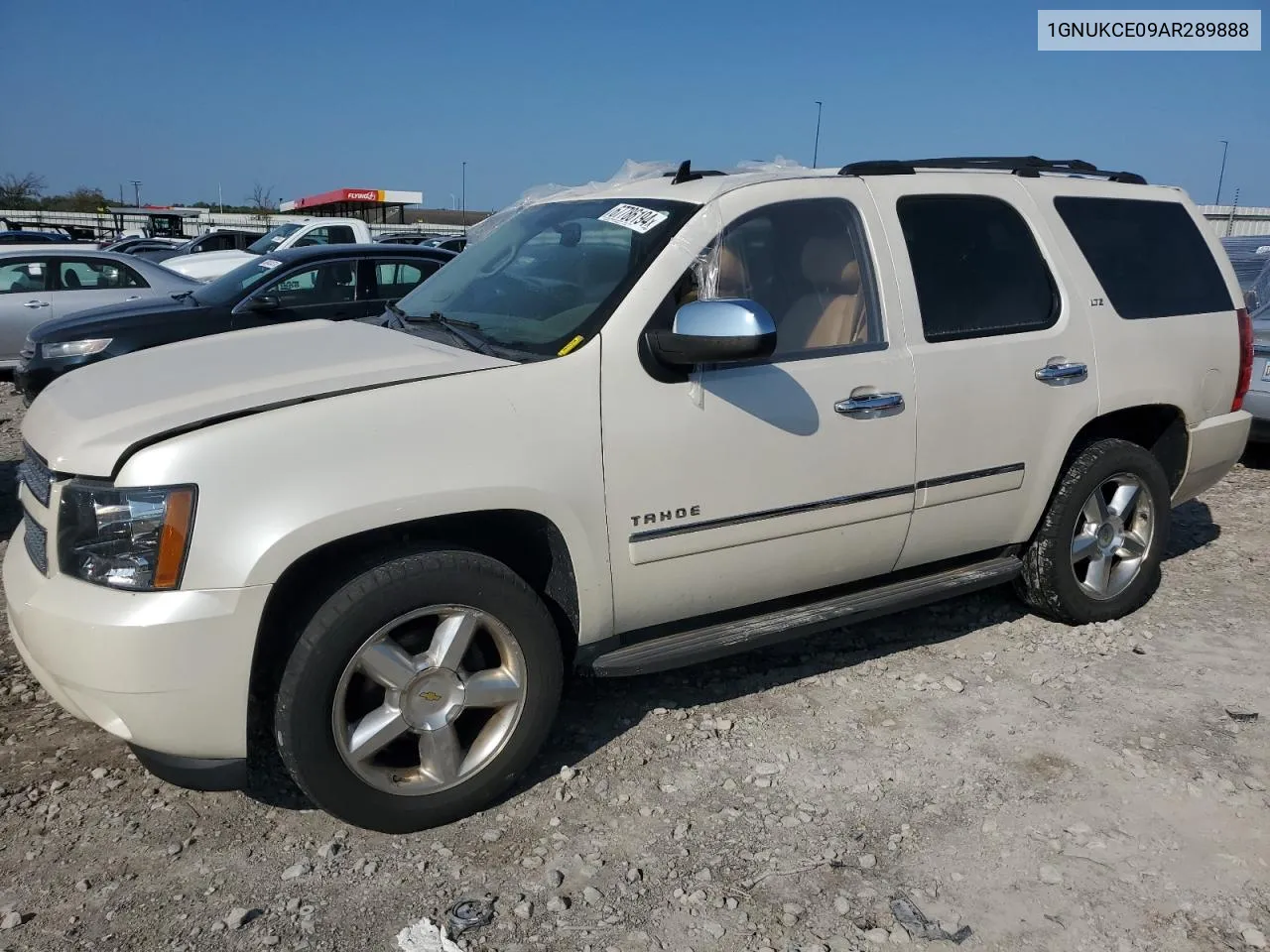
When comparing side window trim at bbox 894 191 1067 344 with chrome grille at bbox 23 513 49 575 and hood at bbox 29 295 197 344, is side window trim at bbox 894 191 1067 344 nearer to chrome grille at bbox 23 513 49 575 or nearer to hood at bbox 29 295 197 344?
chrome grille at bbox 23 513 49 575

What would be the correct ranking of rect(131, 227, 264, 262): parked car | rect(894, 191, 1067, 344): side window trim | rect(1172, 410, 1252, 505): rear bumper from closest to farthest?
rect(894, 191, 1067, 344): side window trim < rect(1172, 410, 1252, 505): rear bumper < rect(131, 227, 264, 262): parked car

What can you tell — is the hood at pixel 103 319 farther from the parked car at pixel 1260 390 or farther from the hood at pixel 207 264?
the parked car at pixel 1260 390

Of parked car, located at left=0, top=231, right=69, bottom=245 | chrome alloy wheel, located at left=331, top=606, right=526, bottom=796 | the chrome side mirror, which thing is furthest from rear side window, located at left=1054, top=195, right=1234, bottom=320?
parked car, located at left=0, top=231, right=69, bottom=245

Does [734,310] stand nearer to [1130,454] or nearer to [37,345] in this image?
[1130,454]

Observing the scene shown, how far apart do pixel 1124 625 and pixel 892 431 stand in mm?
1814

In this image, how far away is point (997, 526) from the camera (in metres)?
4.12

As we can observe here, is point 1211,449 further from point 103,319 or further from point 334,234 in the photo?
point 334,234

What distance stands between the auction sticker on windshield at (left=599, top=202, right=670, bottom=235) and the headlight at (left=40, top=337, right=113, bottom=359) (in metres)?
5.77

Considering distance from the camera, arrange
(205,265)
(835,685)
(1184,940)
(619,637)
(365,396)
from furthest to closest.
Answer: (205,265) < (835,685) < (619,637) < (365,396) < (1184,940)

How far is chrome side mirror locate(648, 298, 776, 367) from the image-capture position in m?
3.03

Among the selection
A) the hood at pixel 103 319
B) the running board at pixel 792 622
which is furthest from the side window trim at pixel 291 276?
the running board at pixel 792 622

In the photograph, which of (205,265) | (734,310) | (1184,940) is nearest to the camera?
(1184,940)

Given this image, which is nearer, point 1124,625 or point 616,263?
point 616,263

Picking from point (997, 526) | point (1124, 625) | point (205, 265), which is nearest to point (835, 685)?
point (997, 526)
